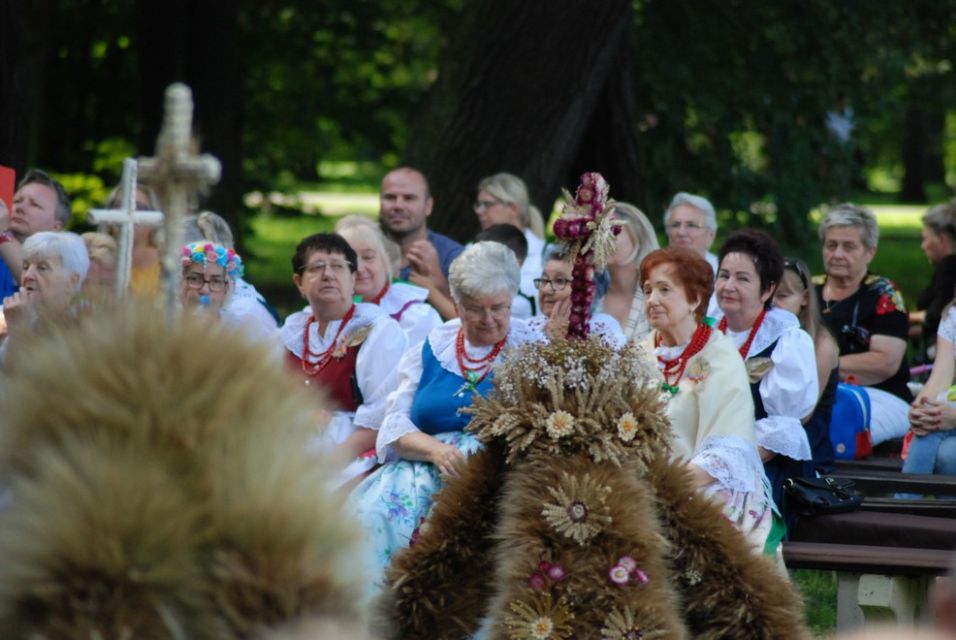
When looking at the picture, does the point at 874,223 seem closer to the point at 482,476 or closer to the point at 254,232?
the point at 482,476

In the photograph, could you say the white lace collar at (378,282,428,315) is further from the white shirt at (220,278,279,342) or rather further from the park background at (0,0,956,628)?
the park background at (0,0,956,628)

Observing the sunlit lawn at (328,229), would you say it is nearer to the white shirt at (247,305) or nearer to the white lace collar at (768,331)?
the white shirt at (247,305)

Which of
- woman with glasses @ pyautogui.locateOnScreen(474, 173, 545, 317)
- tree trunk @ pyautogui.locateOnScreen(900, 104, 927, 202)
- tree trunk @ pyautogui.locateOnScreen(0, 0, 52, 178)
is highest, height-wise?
tree trunk @ pyautogui.locateOnScreen(900, 104, 927, 202)

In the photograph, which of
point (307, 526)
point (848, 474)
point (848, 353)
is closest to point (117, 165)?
point (848, 353)

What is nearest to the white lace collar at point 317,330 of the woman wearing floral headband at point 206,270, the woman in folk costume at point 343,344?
the woman in folk costume at point 343,344

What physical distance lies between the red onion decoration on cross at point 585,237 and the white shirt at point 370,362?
3.95ft

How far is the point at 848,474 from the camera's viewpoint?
23.8ft

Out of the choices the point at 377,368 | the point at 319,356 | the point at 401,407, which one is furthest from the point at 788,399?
the point at 319,356

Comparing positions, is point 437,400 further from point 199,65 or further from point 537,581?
point 199,65

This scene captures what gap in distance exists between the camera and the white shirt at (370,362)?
6.11 meters

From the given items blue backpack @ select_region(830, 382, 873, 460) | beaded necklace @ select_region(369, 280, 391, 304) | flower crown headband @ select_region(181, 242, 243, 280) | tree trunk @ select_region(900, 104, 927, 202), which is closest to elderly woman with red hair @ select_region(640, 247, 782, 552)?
flower crown headband @ select_region(181, 242, 243, 280)

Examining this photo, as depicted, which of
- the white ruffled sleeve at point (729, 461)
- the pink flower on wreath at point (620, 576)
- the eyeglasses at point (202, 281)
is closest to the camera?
the pink flower on wreath at point (620, 576)

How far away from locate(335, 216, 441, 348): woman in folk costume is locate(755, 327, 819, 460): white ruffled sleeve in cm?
186

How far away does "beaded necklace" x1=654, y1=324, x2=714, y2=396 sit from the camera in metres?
5.54
